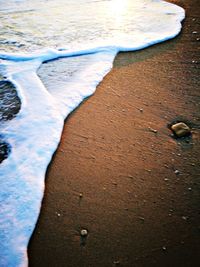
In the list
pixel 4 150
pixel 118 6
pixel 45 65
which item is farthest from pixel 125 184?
pixel 118 6

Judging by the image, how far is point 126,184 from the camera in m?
1.82

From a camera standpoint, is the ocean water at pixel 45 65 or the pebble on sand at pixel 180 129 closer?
the ocean water at pixel 45 65

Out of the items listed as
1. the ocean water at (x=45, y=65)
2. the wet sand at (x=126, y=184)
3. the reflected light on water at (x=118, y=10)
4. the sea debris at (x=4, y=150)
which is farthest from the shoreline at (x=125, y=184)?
the reflected light on water at (x=118, y=10)

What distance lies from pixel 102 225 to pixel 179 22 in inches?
161

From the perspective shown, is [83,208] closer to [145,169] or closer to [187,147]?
[145,169]

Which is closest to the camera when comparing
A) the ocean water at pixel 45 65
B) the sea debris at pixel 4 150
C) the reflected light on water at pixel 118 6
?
the ocean water at pixel 45 65

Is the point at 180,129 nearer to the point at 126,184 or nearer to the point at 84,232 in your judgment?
the point at 126,184

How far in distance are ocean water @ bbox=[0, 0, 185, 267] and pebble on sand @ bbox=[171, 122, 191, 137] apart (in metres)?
1.07

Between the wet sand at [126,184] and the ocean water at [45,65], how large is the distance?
12cm

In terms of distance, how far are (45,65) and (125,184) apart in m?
2.39

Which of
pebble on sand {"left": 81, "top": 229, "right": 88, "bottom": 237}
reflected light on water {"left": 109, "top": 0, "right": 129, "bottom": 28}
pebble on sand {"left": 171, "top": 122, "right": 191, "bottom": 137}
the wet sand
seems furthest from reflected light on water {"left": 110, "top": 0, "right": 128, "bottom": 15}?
pebble on sand {"left": 81, "top": 229, "right": 88, "bottom": 237}

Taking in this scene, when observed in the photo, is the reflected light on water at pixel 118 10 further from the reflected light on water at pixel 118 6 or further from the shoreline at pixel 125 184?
the shoreline at pixel 125 184

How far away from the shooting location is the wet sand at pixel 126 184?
1.49m

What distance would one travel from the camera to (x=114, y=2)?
5.68 meters
